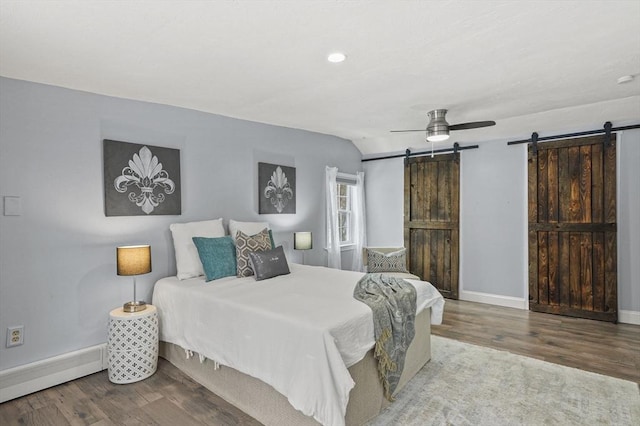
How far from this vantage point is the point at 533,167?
15.5 ft

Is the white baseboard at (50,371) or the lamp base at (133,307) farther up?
the lamp base at (133,307)

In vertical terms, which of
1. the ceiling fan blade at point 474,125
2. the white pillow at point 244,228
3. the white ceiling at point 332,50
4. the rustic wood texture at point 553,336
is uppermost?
the white ceiling at point 332,50

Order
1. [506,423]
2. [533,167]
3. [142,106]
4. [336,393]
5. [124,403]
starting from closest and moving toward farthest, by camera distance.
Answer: [336,393]
[506,423]
[124,403]
[142,106]
[533,167]

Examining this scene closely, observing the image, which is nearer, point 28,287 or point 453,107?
point 28,287

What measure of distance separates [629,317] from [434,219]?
2.62 metres

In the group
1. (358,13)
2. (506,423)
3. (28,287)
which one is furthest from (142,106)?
(506,423)

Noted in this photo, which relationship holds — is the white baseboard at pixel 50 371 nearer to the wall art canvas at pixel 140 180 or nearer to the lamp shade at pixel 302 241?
the wall art canvas at pixel 140 180

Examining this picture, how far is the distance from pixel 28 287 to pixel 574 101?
5407 millimetres

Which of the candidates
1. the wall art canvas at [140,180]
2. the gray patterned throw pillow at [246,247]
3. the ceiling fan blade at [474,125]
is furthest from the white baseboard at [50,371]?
the ceiling fan blade at [474,125]

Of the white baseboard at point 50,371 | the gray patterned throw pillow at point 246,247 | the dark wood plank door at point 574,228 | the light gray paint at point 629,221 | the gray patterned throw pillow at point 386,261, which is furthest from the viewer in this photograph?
the gray patterned throw pillow at point 386,261

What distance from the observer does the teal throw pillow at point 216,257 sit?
324cm

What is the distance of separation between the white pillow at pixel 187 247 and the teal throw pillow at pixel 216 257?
0.11 meters

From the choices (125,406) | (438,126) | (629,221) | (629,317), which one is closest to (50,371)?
(125,406)

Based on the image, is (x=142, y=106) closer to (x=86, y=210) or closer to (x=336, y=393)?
(x=86, y=210)
